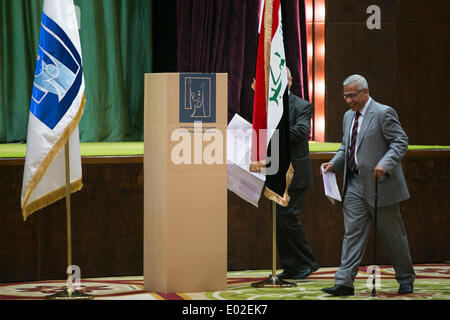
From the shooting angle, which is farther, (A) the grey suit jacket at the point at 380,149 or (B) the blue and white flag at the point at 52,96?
(A) the grey suit jacket at the point at 380,149

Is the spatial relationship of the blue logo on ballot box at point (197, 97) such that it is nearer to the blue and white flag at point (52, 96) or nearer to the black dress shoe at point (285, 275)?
the blue and white flag at point (52, 96)

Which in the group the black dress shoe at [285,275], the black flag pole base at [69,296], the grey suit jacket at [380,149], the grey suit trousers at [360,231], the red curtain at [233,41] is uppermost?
the red curtain at [233,41]

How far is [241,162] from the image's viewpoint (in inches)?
253

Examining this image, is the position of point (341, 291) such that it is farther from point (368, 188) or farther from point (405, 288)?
point (368, 188)

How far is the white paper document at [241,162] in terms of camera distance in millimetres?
6375

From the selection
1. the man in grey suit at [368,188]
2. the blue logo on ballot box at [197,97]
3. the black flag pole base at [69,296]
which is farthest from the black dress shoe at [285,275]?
the black flag pole base at [69,296]

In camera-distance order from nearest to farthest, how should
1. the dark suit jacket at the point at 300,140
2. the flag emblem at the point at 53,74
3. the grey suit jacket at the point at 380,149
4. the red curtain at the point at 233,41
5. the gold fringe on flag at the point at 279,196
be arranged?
the flag emblem at the point at 53,74 → the grey suit jacket at the point at 380,149 → the gold fringe on flag at the point at 279,196 → the dark suit jacket at the point at 300,140 → the red curtain at the point at 233,41

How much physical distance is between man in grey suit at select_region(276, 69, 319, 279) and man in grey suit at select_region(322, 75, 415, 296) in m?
0.76

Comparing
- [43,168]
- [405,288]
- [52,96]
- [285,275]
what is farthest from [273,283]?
[52,96]

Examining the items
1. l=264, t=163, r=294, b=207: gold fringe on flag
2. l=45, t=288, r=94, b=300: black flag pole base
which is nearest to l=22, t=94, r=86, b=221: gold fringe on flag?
l=45, t=288, r=94, b=300: black flag pole base

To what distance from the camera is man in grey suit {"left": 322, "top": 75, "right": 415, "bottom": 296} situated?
5777 millimetres

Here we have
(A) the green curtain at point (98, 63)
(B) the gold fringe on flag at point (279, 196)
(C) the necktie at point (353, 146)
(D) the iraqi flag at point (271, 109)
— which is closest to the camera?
(C) the necktie at point (353, 146)

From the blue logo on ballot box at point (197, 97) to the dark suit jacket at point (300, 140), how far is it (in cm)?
88
